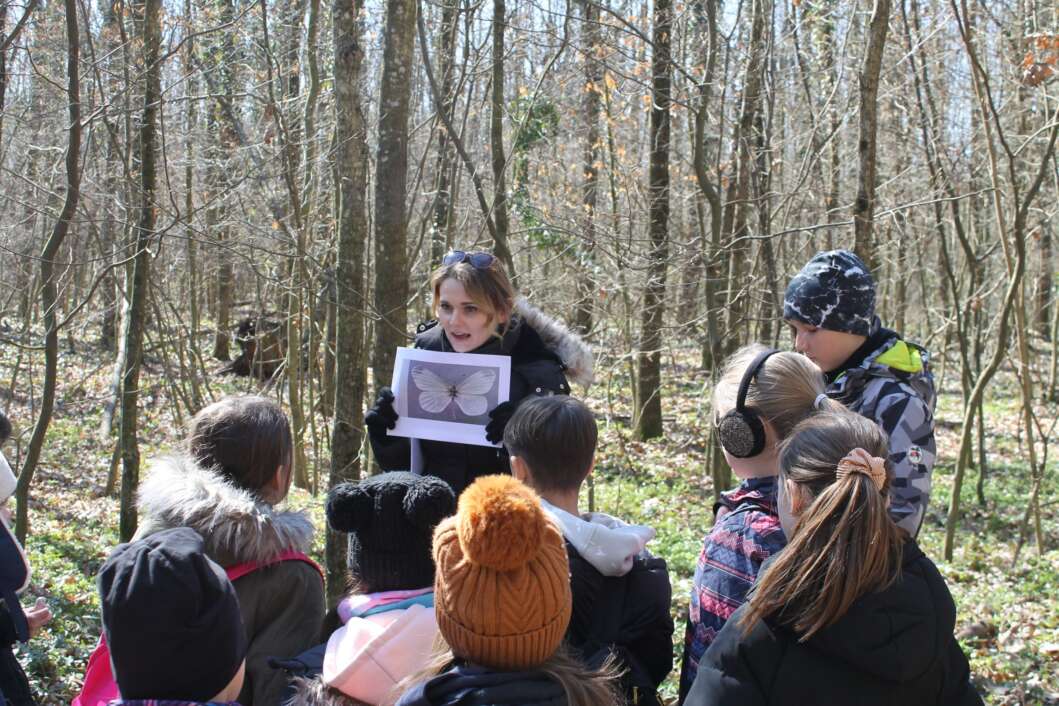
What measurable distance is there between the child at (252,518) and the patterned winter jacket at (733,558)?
1.05m

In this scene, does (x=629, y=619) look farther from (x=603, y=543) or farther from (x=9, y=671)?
(x=9, y=671)

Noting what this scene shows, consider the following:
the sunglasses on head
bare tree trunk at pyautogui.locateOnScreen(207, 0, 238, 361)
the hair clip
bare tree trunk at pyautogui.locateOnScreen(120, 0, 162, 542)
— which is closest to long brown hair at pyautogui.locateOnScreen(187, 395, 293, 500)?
the sunglasses on head

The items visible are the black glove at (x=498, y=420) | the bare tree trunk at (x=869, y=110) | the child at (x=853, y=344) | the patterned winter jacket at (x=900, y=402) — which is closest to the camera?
the patterned winter jacket at (x=900, y=402)

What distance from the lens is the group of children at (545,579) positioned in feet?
5.51

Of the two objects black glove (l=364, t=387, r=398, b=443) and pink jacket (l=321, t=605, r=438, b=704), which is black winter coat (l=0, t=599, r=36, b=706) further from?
pink jacket (l=321, t=605, r=438, b=704)

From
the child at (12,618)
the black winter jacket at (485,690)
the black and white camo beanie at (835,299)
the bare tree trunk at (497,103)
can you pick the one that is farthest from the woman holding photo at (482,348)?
the bare tree trunk at (497,103)

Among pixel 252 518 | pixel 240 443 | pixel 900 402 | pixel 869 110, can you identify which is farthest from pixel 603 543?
pixel 869 110

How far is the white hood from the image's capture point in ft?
7.43

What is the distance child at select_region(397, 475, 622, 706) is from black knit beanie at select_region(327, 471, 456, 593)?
0.35 meters

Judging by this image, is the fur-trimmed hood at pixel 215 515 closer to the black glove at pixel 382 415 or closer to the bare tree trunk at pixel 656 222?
the black glove at pixel 382 415

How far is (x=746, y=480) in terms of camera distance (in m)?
2.42

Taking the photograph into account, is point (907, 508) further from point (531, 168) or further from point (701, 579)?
point (531, 168)

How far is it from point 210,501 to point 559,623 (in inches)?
40.6

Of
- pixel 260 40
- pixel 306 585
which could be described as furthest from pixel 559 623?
pixel 260 40
